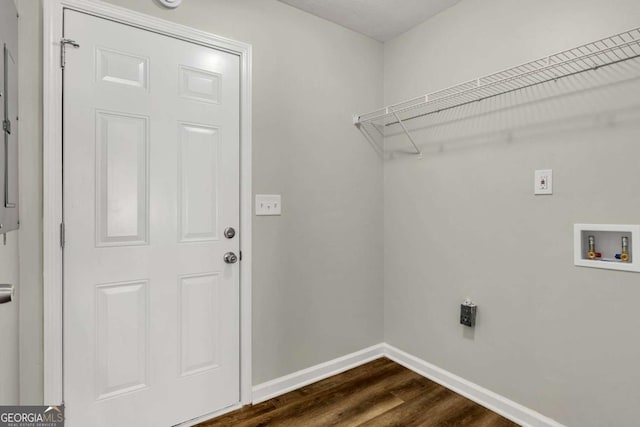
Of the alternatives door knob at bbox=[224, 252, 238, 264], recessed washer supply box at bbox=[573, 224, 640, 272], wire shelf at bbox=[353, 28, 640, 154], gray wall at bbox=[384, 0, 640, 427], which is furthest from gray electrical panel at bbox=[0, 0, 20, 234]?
recessed washer supply box at bbox=[573, 224, 640, 272]

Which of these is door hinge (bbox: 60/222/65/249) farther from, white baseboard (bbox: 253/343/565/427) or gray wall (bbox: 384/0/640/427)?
gray wall (bbox: 384/0/640/427)

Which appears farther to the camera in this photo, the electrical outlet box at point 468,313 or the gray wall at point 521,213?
the electrical outlet box at point 468,313

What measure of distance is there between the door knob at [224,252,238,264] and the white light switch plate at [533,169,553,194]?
1627 mm

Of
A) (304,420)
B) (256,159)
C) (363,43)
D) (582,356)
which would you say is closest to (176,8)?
(256,159)

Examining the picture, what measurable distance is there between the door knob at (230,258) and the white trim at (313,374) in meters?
0.76

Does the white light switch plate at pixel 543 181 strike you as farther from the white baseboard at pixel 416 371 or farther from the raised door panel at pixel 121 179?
the raised door panel at pixel 121 179

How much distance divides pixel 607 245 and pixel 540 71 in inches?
33.1

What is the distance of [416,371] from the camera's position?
7.50ft

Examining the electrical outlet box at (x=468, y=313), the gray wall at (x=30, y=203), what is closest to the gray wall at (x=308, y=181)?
the gray wall at (x=30, y=203)

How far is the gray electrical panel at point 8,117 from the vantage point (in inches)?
39.9

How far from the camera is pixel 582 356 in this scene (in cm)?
156

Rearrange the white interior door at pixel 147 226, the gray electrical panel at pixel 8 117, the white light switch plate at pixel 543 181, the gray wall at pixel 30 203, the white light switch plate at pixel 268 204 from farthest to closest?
the white light switch plate at pixel 268 204 < the white light switch plate at pixel 543 181 < the white interior door at pixel 147 226 < the gray wall at pixel 30 203 < the gray electrical panel at pixel 8 117

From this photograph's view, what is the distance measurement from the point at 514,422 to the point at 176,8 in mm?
2768

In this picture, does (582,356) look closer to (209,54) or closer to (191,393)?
(191,393)
